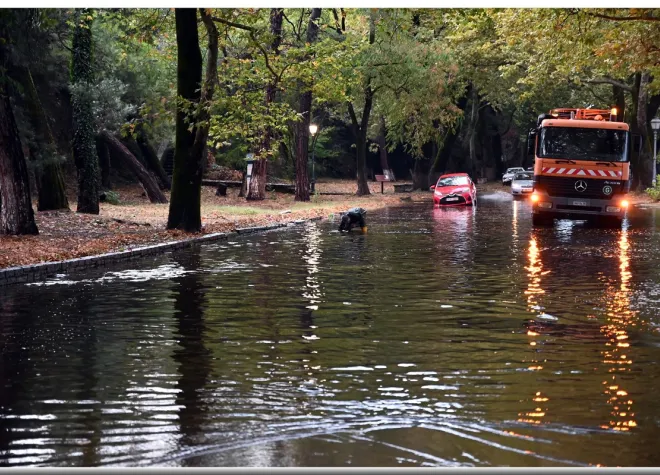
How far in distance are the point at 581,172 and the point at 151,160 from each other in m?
23.3

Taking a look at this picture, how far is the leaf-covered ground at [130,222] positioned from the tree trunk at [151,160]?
1.23 meters

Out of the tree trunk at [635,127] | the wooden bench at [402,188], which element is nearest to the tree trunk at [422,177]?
the wooden bench at [402,188]

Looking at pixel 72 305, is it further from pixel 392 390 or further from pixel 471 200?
pixel 471 200

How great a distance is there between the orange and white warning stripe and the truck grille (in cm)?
15

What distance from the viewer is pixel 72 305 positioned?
490 inches

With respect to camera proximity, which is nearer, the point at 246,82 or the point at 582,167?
the point at 582,167


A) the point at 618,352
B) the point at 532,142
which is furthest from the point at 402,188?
the point at 618,352

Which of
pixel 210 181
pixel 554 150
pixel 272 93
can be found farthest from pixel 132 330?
pixel 210 181

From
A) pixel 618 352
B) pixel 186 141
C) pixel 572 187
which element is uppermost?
pixel 186 141

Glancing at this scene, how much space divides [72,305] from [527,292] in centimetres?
603

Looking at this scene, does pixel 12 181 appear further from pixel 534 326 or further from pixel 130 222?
pixel 534 326

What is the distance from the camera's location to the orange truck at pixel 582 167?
93.2ft

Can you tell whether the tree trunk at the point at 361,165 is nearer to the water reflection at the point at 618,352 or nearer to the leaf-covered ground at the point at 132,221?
the leaf-covered ground at the point at 132,221

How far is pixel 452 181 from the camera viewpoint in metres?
42.5
